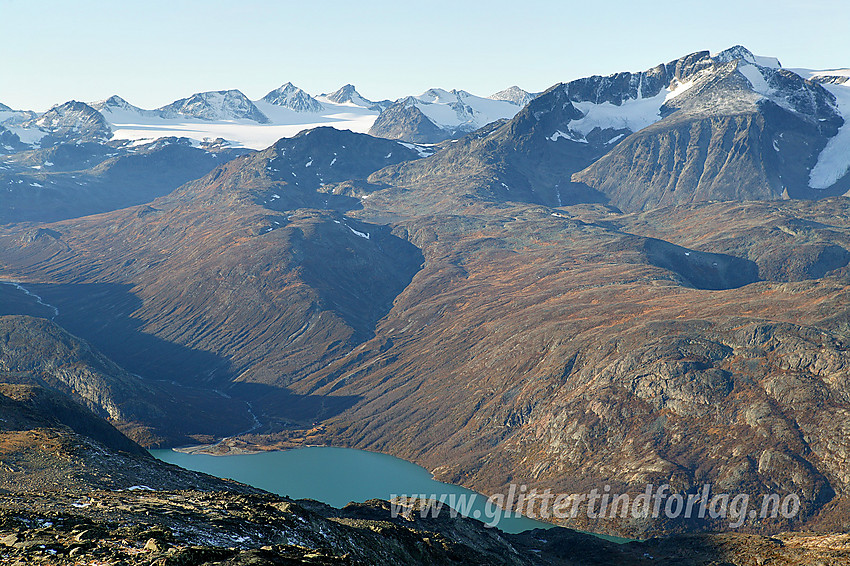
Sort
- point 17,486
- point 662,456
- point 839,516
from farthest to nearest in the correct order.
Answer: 1. point 662,456
2. point 839,516
3. point 17,486

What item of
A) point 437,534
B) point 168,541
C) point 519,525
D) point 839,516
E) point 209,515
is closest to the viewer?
point 168,541

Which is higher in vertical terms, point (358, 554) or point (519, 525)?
point (358, 554)

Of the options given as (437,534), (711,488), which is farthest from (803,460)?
(437,534)

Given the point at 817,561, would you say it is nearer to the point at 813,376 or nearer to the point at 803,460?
the point at 803,460

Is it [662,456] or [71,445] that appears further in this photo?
[662,456]

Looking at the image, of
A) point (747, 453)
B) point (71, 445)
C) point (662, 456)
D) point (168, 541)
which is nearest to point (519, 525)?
point (662, 456)

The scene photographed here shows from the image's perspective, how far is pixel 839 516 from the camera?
15775 cm

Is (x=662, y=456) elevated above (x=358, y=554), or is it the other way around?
(x=358, y=554)

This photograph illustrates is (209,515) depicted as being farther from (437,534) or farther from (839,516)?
(839,516)

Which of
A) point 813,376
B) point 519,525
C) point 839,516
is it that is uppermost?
point 813,376

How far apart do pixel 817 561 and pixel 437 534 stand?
44.2 metres

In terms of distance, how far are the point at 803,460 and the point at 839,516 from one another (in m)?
17.4

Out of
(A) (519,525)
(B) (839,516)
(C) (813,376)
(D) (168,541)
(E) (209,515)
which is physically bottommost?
(A) (519,525)

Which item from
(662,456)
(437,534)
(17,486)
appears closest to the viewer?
(17,486)
